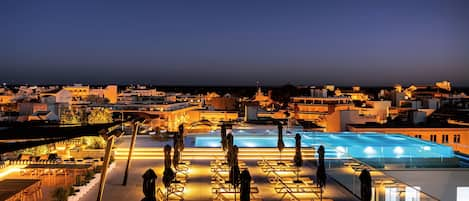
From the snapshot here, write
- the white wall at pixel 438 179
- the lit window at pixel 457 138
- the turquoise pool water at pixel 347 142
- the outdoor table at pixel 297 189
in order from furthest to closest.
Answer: the lit window at pixel 457 138 → the turquoise pool water at pixel 347 142 → the white wall at pixel 438 179 → the outdoor table at pixel 297 189

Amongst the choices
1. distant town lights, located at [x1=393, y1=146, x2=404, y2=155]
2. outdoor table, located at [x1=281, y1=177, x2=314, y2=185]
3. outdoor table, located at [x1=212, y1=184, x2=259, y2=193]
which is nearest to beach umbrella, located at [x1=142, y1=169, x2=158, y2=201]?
outdoor table, located at [x1=212, y1=184, x2=259, y2=193]

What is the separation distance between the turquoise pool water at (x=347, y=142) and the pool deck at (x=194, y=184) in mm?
1223

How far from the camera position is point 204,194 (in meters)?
10.0

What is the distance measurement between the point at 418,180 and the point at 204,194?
19.0 feet

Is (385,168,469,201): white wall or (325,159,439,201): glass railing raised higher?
(325,159,439,201): glass railing

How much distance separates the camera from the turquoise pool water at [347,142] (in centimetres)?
1223

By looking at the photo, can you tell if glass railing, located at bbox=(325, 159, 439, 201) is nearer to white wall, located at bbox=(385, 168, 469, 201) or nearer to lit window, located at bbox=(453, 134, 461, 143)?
white wall, located at bbox=(385, 168, 469, 201)

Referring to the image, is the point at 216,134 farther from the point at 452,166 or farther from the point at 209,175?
the point at 452,166

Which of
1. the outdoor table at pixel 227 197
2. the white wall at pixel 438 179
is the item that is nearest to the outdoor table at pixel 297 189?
the outdoor table at pixel 227 197

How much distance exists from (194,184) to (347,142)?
727cm

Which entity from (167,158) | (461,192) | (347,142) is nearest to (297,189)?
(167,158)

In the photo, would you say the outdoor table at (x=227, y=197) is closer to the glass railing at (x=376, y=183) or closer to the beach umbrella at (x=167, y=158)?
the beach umbrella at (x=167, y=158)

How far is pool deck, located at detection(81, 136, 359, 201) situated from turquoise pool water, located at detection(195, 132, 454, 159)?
122 centimetres

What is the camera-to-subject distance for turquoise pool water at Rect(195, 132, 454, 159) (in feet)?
40.1
